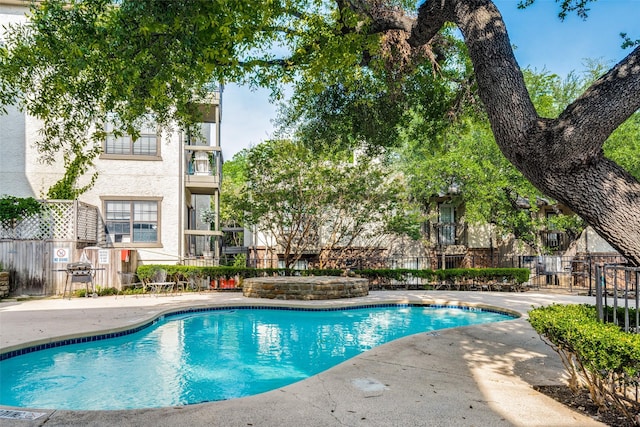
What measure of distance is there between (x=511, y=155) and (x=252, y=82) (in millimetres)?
5052

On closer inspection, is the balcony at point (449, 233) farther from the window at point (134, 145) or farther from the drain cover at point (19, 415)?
the drain cover at point (19, 415)

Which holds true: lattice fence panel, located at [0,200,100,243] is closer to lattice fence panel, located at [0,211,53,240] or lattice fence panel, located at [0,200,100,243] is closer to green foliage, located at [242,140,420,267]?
lattice fence panel, located at [0,211,53,240]

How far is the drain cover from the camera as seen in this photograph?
3.62 metres

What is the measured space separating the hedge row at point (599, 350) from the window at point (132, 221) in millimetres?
14273

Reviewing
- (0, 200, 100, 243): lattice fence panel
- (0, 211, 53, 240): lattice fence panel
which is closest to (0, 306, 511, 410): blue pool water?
(0, 200, 100, 243): lattice fence panel

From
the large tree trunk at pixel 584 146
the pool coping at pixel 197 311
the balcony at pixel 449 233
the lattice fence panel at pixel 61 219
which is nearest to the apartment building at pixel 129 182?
the lattice fence panel at pixel 61 219

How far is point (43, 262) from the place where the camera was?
12.8 metres

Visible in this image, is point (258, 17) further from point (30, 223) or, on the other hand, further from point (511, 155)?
point (30, 223)

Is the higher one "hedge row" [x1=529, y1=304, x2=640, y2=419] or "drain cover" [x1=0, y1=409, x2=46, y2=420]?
"hedge row" [x1=529, y1=304, x2=640, y2=419]

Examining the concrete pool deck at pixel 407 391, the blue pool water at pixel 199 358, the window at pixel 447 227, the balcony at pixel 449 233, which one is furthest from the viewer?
the window at pixel 447 227

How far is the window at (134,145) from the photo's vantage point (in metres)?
15.6

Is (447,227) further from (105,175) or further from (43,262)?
(43,262)

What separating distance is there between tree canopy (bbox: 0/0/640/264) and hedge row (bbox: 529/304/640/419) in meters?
0.79

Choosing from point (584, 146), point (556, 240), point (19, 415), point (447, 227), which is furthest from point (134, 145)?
point (556, 240)
